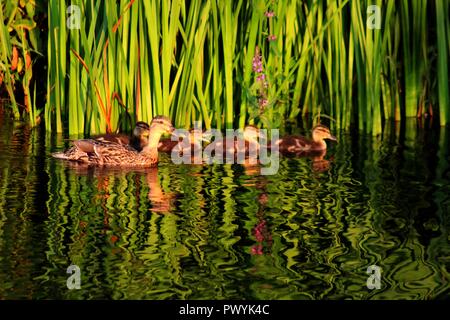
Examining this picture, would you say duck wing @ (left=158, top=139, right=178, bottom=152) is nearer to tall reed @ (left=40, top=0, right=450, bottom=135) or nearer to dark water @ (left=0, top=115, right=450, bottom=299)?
tall reed @ (left=40, top=0, right=450, bottom=135)

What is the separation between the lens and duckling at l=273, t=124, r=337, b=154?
11695 mm

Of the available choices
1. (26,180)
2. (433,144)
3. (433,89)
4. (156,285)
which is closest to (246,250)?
(156,285)

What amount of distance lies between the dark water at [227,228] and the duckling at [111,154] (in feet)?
0.68

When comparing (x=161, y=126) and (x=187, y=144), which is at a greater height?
(x=161, y=126)

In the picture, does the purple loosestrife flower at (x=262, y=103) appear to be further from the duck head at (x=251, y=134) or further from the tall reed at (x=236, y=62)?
the duck head at (x=251, y=134)

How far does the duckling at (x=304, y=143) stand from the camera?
1170cm

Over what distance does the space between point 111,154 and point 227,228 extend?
2815 mm

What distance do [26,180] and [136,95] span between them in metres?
2.38

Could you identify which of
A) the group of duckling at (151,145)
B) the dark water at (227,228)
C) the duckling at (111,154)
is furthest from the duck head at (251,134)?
the duckling at (111,154)

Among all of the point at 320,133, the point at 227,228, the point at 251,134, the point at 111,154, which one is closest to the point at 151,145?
the point at 111,154

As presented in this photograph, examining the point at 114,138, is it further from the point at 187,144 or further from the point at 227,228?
the point at 227,228

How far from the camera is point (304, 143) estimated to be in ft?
38.6

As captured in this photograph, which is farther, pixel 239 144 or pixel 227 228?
pixel 239 144

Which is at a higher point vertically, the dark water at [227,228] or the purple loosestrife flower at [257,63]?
the purple loosestrife flower at [257,63]
